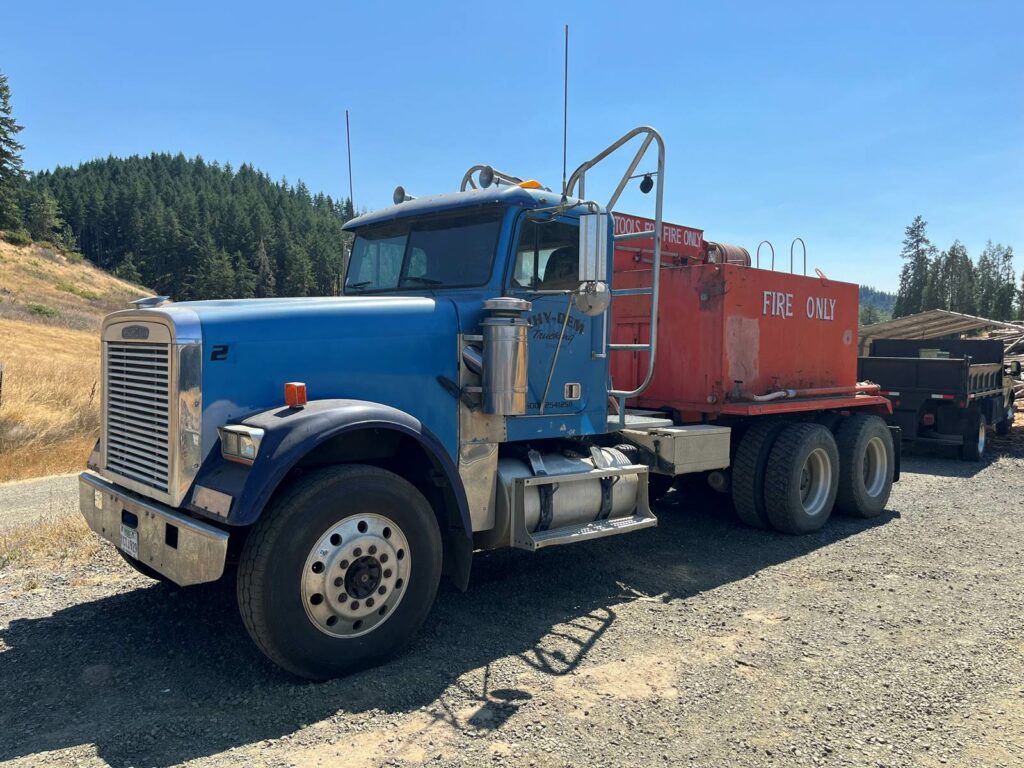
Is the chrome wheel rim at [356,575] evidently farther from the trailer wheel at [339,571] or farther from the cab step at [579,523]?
the cab step at [579,523]

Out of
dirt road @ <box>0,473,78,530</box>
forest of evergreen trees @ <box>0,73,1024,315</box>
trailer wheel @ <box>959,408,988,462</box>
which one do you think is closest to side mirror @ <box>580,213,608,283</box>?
dirt road @ <box>0,473,78,530</box>

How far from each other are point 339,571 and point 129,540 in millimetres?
1284

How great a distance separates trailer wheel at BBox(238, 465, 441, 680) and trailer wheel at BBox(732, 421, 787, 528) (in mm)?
4022

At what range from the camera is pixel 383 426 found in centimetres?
399

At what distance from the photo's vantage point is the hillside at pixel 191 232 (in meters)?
84.0

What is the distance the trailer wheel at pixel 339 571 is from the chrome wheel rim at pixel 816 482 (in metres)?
4.94

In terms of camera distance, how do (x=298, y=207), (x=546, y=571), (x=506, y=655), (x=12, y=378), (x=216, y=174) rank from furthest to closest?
(x=216, y=174) → (x=298, y=207) → (x=12, y=378) → (x=546, y=571) → (x=506, y=655)

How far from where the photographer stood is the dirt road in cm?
738

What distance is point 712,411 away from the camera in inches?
271

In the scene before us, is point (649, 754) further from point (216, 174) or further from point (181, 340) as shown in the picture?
point (216, 174)

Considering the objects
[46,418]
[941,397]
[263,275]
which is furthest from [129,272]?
[941,397]

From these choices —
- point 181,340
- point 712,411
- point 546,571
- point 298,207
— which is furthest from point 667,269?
point 298,207

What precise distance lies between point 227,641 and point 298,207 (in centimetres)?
11239

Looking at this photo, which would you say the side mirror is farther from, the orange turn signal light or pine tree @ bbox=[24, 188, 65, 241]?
pine tree @ bbox=[24, 188, 65, 241]
